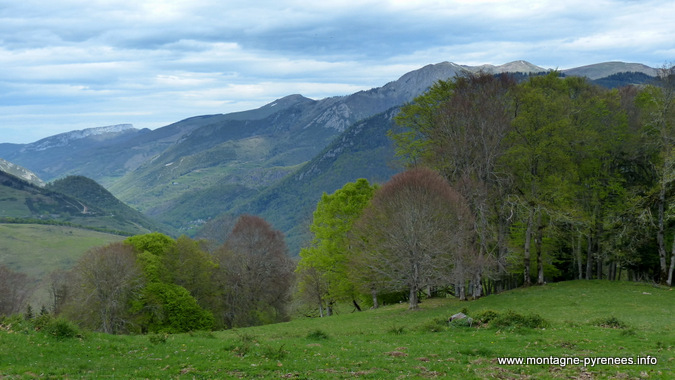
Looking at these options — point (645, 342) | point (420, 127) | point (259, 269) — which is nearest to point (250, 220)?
point (259, 269)

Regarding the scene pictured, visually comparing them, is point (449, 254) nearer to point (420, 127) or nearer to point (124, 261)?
point (420, 127)

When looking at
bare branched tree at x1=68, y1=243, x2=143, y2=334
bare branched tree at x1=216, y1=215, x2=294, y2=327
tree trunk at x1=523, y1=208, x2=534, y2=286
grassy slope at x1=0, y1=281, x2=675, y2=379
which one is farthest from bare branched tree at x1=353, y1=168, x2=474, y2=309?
bare branched tree at x1=216, y1=215, x2=294, y2=327

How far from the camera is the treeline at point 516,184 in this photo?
4925 centimetres

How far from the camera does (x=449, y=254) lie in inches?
1977

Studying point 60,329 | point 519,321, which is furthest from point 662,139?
point 60,329

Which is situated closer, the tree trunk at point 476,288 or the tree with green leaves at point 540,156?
the tree with green leaves at point 540,156

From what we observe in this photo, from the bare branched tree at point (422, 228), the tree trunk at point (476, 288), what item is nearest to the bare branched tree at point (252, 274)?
the bare branched tree at point (422, 228)

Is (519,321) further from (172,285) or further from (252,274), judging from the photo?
(252,274)

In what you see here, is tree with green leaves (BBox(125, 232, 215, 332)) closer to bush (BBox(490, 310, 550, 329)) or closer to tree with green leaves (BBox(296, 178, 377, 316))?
tree with green leaves (BBox(296, 178, 377, 316))

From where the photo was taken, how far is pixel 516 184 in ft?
178

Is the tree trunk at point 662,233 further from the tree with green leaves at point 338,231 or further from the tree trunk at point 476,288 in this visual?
the tree with green leaves at point 338,231

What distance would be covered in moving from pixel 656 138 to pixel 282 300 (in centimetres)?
6480

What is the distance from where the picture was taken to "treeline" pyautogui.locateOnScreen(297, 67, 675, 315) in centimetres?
4925

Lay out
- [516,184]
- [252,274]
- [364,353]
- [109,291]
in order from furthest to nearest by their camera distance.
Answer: [252,274] → [109,291] → [516,184] → [364,353]
